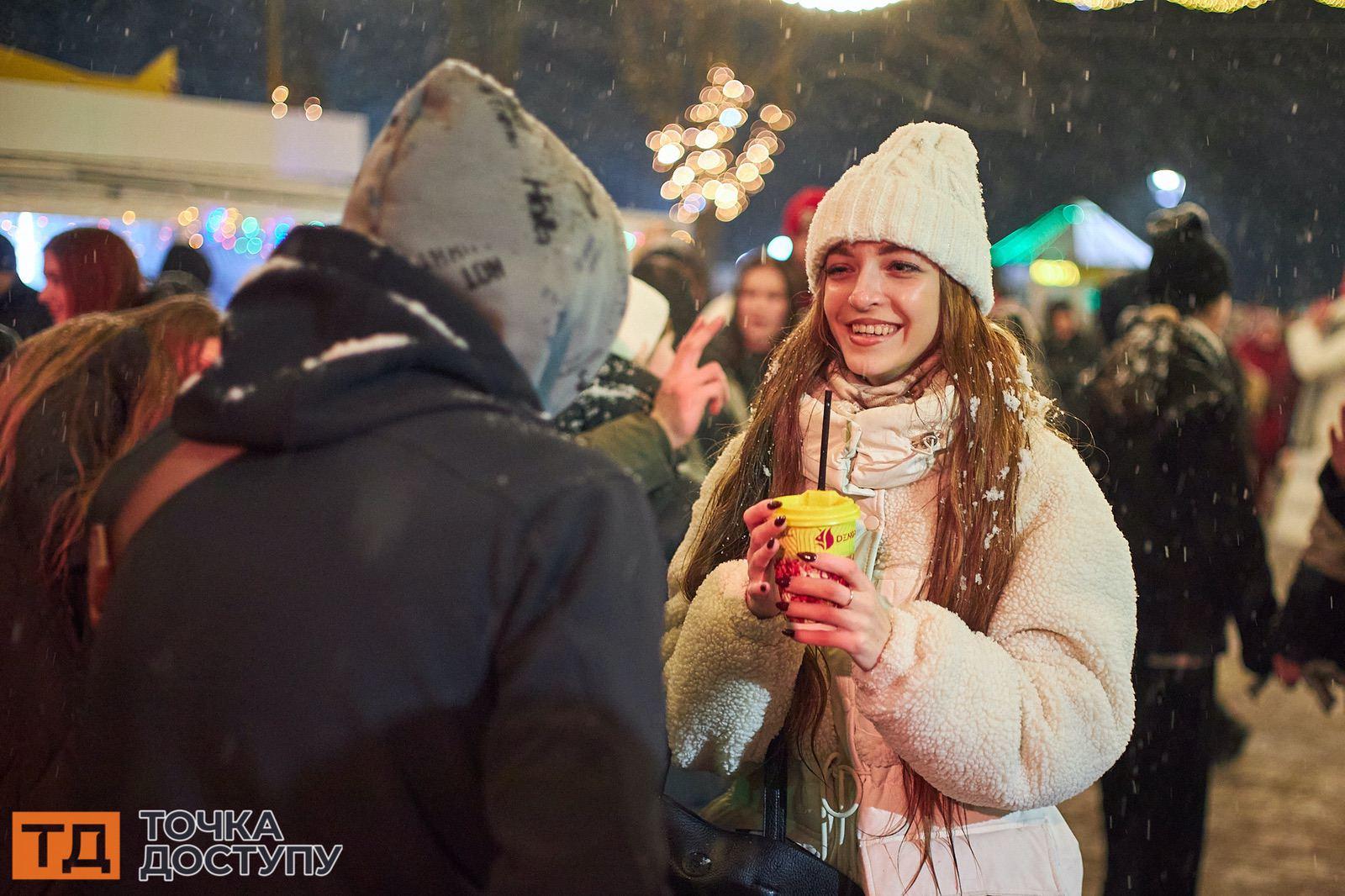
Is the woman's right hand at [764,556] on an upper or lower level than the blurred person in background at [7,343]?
upper

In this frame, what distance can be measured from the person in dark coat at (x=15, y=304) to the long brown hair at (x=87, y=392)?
3.71 m

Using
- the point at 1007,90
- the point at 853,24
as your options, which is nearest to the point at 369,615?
the point at 853,24

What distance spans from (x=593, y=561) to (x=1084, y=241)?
2084 centimetres

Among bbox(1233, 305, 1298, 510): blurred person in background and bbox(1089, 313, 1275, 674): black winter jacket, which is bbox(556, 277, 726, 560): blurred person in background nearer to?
bbox(1089, 313, 1275, 674): black winter jacket

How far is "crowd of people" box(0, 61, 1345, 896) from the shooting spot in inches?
46.1

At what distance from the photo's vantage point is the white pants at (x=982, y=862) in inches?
83.1

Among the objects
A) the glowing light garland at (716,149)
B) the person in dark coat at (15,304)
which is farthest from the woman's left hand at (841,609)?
the glowing light garland at (716,149)

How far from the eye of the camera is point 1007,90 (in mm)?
18125

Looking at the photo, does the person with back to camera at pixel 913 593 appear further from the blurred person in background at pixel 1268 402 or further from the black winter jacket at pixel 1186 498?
the blurred person in background at pixel 1268 402

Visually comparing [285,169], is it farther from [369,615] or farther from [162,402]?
[369,615]

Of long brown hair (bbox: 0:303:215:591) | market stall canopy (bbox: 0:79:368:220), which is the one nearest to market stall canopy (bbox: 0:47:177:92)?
market stall canopy (bbox: 0:79:368:220)

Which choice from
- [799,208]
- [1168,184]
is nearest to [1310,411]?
[799,208]

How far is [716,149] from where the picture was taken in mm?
13609

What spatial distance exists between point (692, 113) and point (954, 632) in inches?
458
